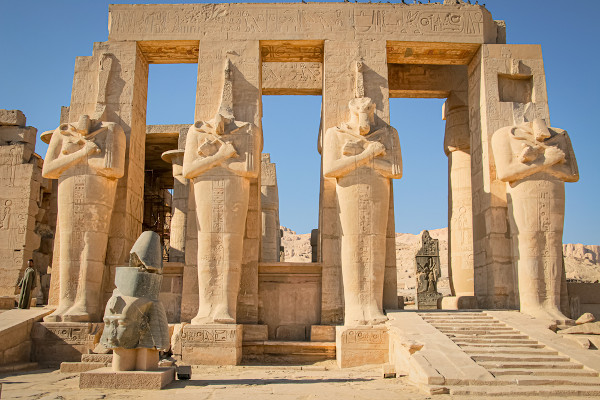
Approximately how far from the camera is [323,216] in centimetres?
1023

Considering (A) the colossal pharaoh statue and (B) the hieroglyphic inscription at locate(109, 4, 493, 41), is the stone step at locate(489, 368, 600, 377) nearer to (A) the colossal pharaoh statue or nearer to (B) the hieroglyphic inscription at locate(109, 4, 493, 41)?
(A) the colossal pharaoh statue

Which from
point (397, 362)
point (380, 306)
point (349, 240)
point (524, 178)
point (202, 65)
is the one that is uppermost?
point (202, 65)

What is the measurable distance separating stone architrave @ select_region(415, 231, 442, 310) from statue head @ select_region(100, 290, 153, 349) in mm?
13376

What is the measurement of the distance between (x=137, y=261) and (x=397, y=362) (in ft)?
12.3

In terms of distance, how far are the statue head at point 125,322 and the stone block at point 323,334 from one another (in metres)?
4.10

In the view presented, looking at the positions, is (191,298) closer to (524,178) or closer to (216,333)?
(216,333)

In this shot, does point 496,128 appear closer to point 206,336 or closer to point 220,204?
point 220,204

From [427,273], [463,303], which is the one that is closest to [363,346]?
[463,303]

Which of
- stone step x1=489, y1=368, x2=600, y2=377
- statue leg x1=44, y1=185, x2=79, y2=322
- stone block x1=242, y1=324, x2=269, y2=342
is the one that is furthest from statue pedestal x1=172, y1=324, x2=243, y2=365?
stone step x1=489, y1=368, x2=600, y2=377

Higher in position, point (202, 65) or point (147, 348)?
point (202, 65)

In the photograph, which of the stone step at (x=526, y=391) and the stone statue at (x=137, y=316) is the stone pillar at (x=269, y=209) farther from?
the stone step at (x=526, y=391)

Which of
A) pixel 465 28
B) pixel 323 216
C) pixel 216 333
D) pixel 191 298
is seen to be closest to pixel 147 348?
pixel 216 333

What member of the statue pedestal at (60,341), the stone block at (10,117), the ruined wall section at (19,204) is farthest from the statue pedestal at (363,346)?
the stone block at (10,117)

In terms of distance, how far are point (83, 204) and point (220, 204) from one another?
7.80 feet
